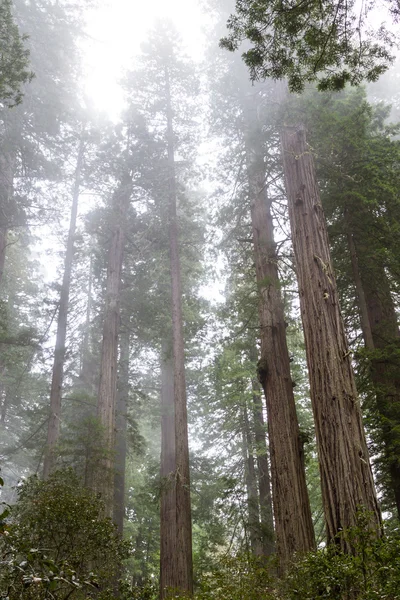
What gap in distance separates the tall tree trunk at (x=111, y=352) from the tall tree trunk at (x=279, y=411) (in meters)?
4.73

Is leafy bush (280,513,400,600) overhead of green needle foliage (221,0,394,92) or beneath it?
beneath

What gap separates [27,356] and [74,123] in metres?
10.00

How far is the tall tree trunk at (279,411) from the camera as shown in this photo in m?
6.98

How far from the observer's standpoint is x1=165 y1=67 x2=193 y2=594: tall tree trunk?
30.2 feet

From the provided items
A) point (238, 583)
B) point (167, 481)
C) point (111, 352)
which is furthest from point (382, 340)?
point (111, 352)

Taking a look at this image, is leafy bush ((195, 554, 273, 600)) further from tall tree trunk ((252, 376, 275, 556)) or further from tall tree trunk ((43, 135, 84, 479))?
tall tree trunk ((43, 135, 84, 479))

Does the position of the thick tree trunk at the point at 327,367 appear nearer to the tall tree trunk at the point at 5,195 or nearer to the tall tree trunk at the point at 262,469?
the tall tree trunk at the point at 262,469

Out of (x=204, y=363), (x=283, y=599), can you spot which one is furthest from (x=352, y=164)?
(x=204, y=363)

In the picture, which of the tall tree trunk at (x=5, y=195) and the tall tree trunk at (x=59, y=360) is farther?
the tall tree trunk at (x=5, y=195)

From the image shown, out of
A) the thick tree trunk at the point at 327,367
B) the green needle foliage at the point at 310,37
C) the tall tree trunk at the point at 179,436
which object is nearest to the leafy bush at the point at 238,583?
the thick tree trunk at the point at 327,367

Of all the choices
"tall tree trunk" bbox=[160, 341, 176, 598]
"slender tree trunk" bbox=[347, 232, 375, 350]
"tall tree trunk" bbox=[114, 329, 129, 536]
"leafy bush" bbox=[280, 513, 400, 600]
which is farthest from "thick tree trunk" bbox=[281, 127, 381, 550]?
"tall tree trunk" bbox=[114, 329, 129, 536]

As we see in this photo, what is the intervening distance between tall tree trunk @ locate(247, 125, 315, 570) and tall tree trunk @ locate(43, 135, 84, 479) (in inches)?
239

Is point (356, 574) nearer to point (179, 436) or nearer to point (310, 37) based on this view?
point (310, 37)

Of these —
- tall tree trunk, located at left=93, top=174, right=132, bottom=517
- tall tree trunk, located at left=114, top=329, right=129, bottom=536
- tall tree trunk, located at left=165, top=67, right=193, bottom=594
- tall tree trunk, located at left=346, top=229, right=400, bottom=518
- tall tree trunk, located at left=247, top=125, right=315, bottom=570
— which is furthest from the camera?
tall tree trunk, located at left=114, top=329, right=129, bottom=536
